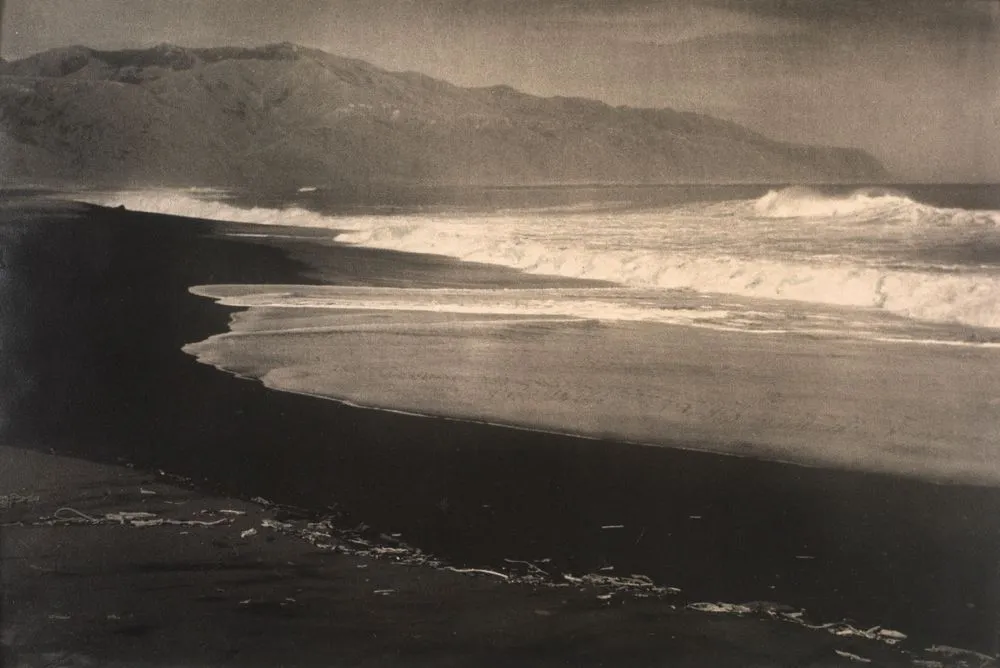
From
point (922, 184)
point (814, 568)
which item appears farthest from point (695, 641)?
point (922, 184)

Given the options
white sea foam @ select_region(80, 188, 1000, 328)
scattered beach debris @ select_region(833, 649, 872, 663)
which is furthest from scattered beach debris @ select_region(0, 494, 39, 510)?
scattered beach debris @ select_region(833, 649, 872, 663)

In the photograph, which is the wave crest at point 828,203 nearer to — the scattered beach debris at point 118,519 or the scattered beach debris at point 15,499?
the scattered beach debris at point 118,519

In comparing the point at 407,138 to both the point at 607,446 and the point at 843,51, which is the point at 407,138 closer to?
the point at 607,446

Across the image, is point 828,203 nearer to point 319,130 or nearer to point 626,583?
point 626,583

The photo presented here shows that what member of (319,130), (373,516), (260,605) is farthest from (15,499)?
(319,130)

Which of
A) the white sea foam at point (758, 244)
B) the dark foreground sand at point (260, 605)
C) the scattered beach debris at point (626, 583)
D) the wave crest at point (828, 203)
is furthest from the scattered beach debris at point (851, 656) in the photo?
the wave crest at point (828, 203)

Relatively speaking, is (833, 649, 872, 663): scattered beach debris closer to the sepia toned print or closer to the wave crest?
the sepia toned print

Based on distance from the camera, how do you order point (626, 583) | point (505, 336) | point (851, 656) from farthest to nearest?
1. point (505, 336)
2. point (626, 583)
3. point (851, 656)
